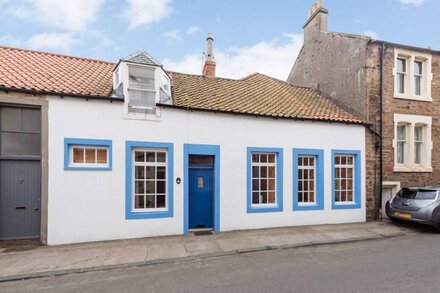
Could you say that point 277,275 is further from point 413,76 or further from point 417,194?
point 413,76

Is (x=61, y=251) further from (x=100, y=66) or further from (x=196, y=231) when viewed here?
(x=100, y=66)

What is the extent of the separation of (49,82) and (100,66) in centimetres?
296

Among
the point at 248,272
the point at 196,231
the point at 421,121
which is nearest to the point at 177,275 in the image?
the point at 248,272

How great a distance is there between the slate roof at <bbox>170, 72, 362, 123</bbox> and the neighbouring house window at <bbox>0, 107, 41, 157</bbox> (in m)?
4.31

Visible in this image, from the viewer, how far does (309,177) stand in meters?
10.7

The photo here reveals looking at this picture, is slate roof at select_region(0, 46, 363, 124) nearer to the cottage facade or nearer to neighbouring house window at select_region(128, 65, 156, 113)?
neighbouring house window at select_region(128, 65, 156, 113)

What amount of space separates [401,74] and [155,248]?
490 inches

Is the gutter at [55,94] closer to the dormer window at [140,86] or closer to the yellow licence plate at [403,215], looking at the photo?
the dormer window at [140,86]

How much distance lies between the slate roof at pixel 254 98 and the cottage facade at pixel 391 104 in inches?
42.6

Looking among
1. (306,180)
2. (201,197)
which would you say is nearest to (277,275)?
(201,197)

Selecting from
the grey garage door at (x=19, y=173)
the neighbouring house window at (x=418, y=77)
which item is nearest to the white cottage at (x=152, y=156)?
the grey garage door at (x=19, y=173)

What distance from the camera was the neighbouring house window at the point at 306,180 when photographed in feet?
34.7

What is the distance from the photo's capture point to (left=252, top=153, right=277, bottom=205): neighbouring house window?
10.1m

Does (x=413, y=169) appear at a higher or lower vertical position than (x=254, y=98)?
lower
